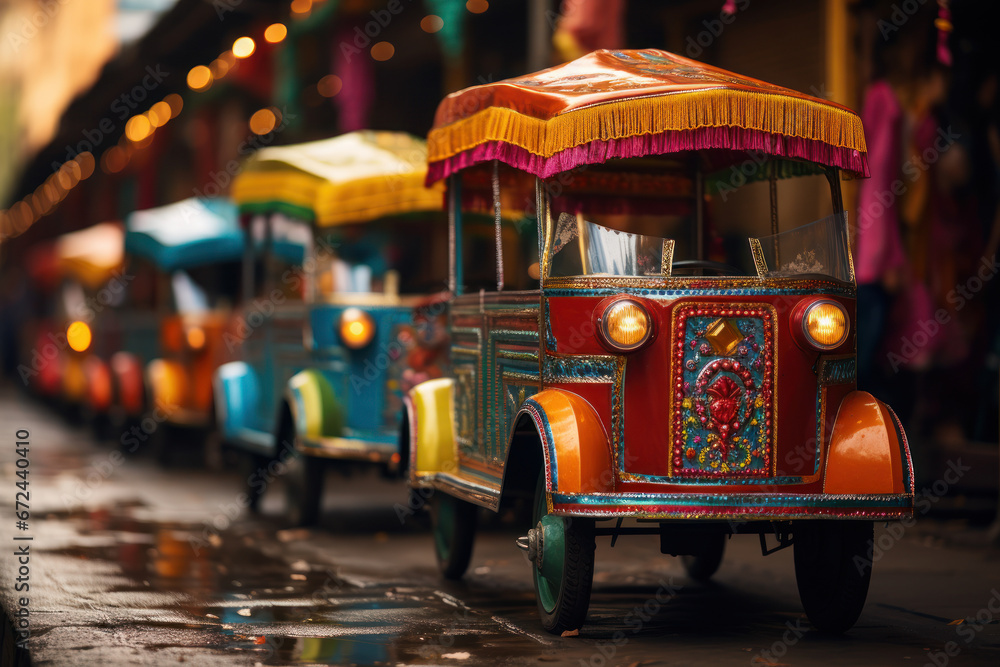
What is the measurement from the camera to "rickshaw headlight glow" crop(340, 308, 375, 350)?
33.9 feet

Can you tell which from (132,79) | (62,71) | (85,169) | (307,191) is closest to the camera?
(307,191)

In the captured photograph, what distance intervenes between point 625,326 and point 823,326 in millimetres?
870

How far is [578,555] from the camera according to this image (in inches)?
243

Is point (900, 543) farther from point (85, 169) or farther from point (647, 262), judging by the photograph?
point (85, 169)

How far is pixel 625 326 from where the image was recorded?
6.17 metres

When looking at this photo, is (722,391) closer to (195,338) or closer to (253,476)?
(253,476)

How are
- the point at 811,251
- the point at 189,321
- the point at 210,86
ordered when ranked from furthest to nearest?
the point at 210,86, the point at 189,321, the point at 811,251

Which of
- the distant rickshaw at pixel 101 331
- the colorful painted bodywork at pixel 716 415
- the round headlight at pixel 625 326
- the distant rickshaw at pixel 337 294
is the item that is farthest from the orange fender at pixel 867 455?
the distant rickshaw at pixel 101 331

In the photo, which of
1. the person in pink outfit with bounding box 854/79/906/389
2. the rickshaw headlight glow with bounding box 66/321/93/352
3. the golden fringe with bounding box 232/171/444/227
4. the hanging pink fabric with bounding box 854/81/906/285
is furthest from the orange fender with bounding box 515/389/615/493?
the rickshaw headlight glow with bounding box 66/321/93/352

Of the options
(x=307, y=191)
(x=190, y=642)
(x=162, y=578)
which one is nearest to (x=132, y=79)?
(x=307, y=191)

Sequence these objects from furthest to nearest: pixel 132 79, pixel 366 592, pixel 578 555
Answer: pixel 132 79 → pixel 366 592 → pixel 578 555

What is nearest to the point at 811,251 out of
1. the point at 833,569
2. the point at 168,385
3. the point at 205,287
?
the point at 833,569

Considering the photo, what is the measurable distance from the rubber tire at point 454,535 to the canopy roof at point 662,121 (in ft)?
7.37

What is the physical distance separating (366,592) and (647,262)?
2.62 metres
